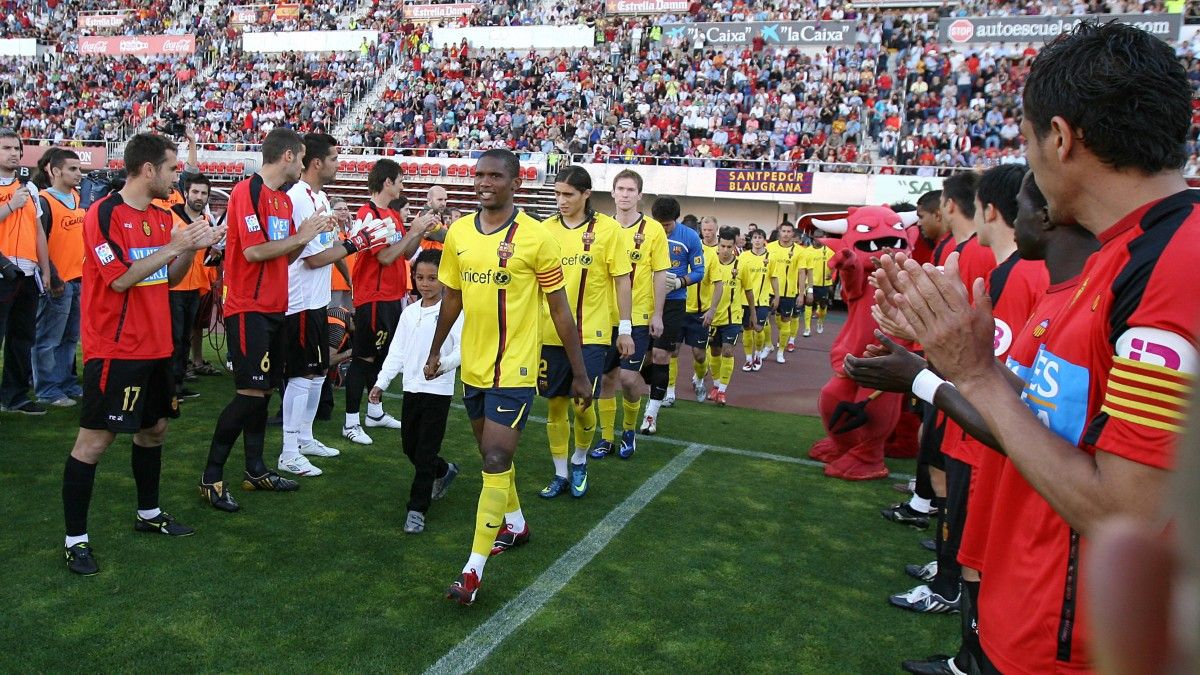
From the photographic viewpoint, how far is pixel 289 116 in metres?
32.7

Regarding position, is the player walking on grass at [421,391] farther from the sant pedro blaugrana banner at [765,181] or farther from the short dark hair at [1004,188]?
the sant pedro blaugrana banner at [765,181]

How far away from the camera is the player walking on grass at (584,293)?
604 centimetres

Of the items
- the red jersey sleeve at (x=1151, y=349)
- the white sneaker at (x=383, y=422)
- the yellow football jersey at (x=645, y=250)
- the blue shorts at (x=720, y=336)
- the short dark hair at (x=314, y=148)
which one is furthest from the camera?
the blue shorts at (x=720, y=336)

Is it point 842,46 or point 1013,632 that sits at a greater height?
point 842,46

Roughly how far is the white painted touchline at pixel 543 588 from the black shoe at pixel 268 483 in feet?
6.94

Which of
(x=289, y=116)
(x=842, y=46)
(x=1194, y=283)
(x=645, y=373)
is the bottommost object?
(x=645, y=373)

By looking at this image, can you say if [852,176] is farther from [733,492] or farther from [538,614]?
[538,614]

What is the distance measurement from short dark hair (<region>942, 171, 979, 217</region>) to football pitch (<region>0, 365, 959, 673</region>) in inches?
86.7

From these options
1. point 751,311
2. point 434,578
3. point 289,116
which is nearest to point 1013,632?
point 434,578

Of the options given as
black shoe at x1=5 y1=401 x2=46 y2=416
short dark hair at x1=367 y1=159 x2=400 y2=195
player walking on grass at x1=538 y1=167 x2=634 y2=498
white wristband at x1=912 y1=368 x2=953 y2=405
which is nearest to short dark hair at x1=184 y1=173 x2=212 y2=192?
short dark hair at x1=367 y1=159 x2=400 y2=195

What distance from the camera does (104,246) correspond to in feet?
14.3

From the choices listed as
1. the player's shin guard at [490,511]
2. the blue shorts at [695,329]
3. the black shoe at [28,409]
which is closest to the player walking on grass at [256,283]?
the player's shin guard at [490,511]

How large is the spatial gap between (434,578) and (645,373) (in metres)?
3.98

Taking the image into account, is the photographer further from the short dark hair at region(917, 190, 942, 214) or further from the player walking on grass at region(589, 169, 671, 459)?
the short dark hair at region(917, 190, 942, 214)
